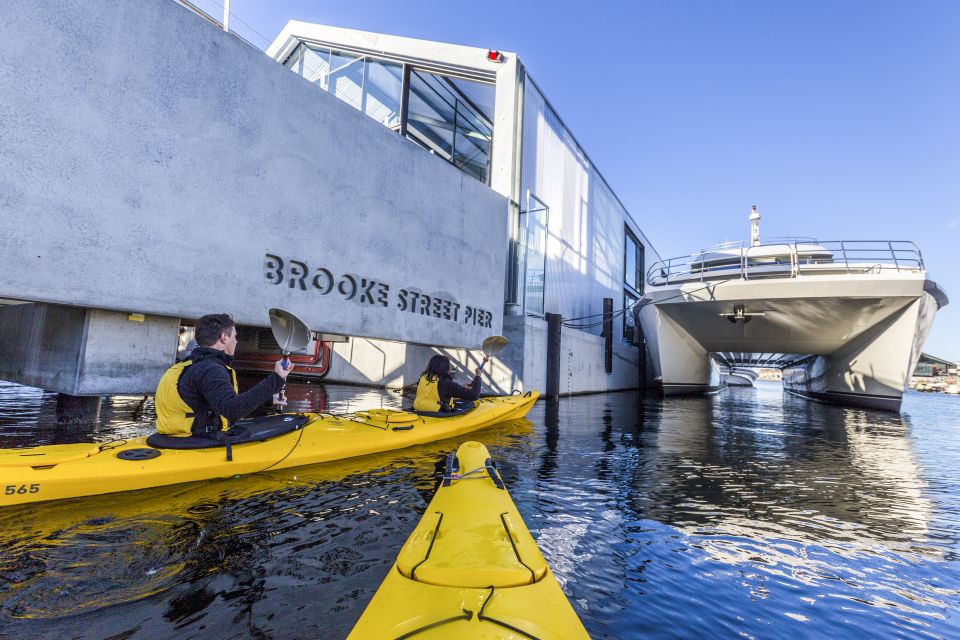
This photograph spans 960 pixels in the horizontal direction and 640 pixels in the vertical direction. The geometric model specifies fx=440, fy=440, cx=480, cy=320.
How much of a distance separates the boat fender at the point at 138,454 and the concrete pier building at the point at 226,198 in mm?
2256

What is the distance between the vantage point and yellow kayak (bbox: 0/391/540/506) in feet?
11.2

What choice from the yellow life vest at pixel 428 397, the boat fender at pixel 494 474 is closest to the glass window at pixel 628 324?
the yellow life vest at pixel 428 397

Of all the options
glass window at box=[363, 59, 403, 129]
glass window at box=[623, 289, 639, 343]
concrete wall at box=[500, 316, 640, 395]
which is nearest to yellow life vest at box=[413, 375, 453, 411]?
concrete wall at box=[500, 316, 640, 395]

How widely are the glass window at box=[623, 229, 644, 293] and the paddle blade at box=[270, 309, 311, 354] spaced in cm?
2290

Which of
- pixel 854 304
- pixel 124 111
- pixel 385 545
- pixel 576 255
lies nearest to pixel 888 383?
pixel 854 304

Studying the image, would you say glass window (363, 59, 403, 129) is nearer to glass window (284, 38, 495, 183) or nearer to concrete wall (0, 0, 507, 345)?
glass window (284, 38, 495, 183)

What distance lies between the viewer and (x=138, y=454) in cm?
383

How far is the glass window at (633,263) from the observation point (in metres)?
26.6

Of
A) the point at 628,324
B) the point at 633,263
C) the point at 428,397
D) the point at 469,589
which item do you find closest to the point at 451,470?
the point at 469,589

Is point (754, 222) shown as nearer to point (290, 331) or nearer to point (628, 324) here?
point (628, 324)

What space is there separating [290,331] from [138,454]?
222 centimetres

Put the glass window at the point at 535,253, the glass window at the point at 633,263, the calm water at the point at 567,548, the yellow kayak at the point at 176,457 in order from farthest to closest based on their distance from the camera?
1. the glass window at the point at 633,263
2. the glass window at the point at 535,253
3. the yellow kayak at the point at 176,457
4. the calm water at the point at 567,548

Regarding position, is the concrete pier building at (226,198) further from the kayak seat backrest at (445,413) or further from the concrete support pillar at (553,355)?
the kayak seat backrest at (445,413)

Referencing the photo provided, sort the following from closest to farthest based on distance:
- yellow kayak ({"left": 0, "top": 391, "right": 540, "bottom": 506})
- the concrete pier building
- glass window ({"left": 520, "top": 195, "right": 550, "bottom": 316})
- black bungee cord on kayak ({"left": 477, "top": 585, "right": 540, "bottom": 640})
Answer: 1. black bungee cord on kayak ({"left": 477, "top": 585, "right": 540, "bottom": 640})
2. yellow kayak ({"left": 0, "top": 391, "right": 540, "bottom": 506})
3. the concrete pier building
4. glass window ({"left": 520, "top": 195, "right": 550, "bottom": 316})
